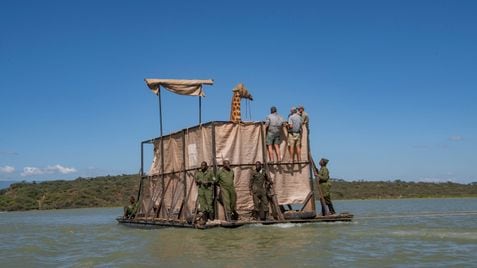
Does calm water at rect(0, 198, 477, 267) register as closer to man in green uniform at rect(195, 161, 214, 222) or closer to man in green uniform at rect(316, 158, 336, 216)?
man in green uniform at rect(195, 161, 214, 222)

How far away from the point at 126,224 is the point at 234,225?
8.29 metres

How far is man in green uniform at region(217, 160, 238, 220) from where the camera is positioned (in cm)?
1788

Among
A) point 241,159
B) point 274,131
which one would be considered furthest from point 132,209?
point 274,131

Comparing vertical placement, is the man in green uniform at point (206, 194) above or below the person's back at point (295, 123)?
below

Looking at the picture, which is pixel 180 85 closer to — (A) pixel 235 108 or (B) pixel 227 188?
(A) pixel 235 108

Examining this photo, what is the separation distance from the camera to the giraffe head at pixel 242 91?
795 inches

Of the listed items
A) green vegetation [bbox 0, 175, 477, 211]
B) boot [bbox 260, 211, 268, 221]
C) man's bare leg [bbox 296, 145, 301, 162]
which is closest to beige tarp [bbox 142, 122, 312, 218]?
man's bare leg [bbox 296, 145, 301, 162]

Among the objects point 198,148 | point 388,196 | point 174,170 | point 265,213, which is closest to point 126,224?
point 174,170

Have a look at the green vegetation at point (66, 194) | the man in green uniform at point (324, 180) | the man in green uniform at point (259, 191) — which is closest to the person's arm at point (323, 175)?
the man in green uniform at point (324, 180)

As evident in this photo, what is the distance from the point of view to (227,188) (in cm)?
1789

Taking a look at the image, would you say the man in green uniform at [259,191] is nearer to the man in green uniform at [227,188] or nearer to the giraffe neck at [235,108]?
the man in green uniform at [227,188]

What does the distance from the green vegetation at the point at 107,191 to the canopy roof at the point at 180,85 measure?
4352cm

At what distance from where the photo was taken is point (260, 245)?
13500 millimetres

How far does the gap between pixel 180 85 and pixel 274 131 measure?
4299 mm
